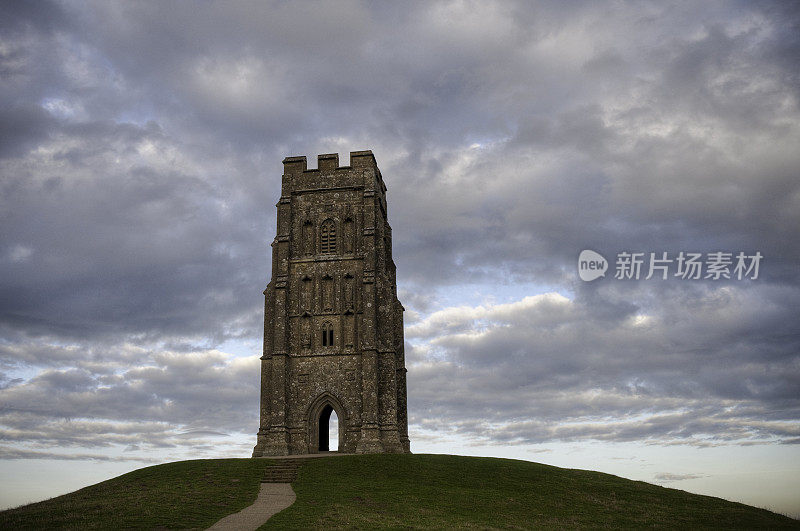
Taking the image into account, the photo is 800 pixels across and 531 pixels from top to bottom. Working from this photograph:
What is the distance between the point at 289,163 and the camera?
51125 mm

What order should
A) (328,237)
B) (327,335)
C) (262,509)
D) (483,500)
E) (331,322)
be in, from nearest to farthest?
(262,509) → (483,500) → (327,335) → (331,322) → (328,237)

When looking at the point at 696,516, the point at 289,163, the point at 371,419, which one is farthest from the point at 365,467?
the point at 289,163

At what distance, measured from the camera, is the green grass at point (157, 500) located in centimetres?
2512

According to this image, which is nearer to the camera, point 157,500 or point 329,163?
point 157,500

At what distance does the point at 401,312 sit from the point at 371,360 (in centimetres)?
798

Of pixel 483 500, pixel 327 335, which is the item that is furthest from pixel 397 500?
pixel 327 335

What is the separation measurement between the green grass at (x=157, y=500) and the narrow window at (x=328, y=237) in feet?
56.0

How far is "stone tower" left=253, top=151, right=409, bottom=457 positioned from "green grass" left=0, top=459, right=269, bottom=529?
24.3 ft

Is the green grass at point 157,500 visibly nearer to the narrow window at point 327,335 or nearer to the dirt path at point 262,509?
the dirt path at point 262,509

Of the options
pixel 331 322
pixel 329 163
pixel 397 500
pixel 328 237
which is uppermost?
pixel 329 163

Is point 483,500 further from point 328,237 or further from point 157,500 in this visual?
point 328,237

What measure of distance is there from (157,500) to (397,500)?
10901 mm

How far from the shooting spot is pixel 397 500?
29.5 m

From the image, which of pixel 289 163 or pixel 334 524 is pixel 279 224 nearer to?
pixel 289 163
